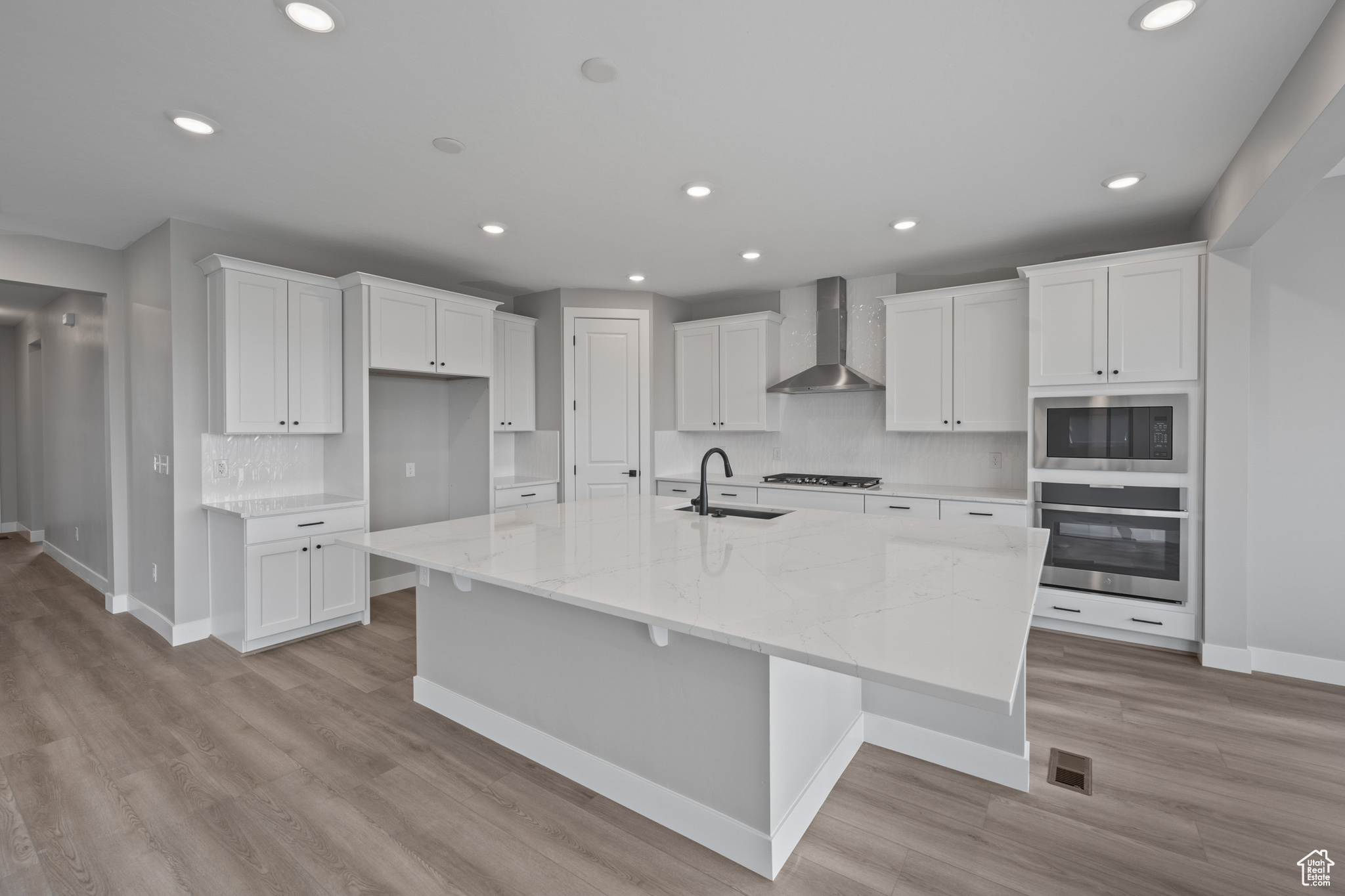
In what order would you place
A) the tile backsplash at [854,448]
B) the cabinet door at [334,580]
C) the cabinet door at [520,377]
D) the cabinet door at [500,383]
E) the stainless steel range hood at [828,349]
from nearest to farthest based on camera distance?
the cabinet door at [334,580] → the tile backsplash at [854,448] → the stainless steel range hood at [828,349] → the cabinet door at [500,383] → the cabinet door at [520,377]

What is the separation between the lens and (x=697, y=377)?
5.41 meters

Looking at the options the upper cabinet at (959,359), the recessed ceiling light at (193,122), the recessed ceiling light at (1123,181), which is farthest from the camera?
the upper cabinet at (959,359)

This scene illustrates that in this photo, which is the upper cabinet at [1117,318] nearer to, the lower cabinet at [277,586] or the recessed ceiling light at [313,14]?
the recessed ceiling light at [313,14]

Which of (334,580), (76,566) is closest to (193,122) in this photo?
(334,580)

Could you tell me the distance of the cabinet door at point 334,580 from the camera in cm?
365

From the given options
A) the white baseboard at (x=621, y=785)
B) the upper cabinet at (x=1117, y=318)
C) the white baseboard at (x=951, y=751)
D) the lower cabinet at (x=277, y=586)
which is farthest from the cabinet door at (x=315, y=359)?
the upper cabinet at (x=1117, y=318)

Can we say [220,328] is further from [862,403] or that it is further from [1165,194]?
[1165,194]

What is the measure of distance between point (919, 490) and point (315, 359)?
4179mm

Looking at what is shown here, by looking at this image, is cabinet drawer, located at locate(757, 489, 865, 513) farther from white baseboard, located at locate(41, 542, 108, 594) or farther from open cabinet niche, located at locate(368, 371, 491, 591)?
white baseboard, located at locate(41, 542, 108, 594)

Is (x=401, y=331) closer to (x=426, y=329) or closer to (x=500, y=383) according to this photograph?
(x=426, y=329)

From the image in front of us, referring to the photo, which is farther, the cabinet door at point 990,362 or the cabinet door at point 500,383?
Answer: the cabinet door at point 500,383

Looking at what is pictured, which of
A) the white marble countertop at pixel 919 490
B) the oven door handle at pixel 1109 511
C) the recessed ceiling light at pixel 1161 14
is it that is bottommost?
the oven door handle at pixel 1109 511

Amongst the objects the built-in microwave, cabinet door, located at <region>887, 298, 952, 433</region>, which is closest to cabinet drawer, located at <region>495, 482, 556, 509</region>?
cabinet door, located at <region>887, 298, 952, 433</region>

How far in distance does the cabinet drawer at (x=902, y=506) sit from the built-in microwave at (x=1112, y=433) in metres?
0.68
